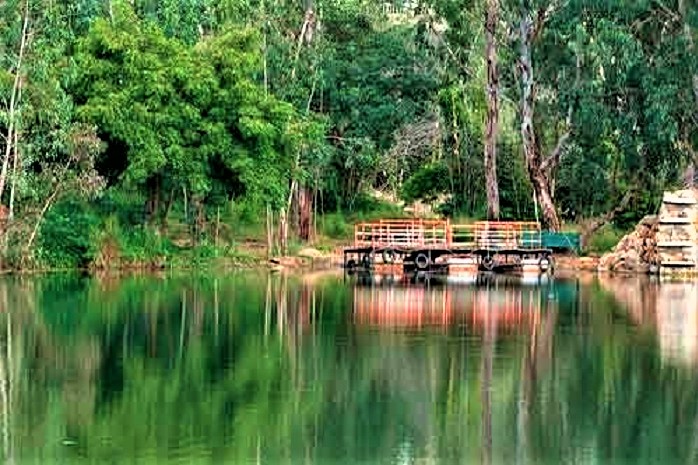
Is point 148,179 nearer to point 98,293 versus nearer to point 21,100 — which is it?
point 21,100

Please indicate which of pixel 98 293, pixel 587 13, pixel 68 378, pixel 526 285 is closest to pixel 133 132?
pixel 98 293

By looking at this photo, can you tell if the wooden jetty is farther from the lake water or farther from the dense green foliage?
the lake water

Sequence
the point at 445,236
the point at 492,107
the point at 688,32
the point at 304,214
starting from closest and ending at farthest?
the point at 688,32 < the point at 445,236 < the point at 492,107 < the point at 304,214

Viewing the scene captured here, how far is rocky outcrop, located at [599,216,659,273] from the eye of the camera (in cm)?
4759

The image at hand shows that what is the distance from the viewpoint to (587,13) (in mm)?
48812

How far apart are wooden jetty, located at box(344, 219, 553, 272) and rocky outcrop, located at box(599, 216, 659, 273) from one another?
2229 millimetres

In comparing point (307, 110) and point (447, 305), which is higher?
point (307, 110)

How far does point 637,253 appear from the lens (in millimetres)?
48406

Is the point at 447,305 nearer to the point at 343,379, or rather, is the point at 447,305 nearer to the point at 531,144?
the point at 343,379

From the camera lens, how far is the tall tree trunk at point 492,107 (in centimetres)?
5197

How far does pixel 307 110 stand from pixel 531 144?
810 cm

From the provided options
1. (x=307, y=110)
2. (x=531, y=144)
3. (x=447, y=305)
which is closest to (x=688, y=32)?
(x=531, y=144)

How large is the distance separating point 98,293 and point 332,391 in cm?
1724

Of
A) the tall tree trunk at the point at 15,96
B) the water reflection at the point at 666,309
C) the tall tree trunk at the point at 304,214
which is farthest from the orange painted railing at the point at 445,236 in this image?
the tall tree trunk at the point at 15,96
